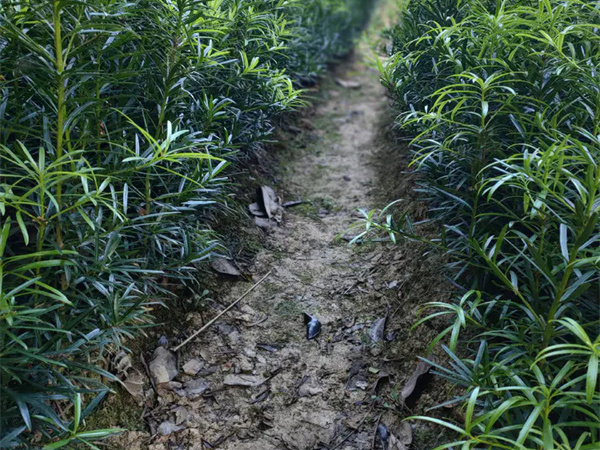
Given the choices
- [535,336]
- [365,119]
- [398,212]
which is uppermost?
[535,336]

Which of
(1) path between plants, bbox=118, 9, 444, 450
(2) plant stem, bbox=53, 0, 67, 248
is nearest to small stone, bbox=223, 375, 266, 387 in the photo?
(1) path between plants, bbox=118, 9, 444, 450

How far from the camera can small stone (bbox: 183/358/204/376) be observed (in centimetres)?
196

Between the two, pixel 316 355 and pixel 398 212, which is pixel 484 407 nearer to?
pixel 316 355

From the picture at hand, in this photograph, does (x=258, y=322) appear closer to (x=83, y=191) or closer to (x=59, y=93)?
(x=83, y=191)

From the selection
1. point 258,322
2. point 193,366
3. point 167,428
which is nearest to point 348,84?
point 258,322

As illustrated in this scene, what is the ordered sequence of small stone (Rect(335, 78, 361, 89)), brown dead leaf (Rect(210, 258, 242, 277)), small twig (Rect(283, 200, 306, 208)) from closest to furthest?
brown dead leaf (Rect(210, 258, 242, 277))
small twig (Rect(283, 200, 306, 208))
small stone (Rect(335, 78, 361, 89))

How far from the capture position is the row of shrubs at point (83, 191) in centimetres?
134

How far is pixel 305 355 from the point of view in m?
2.07

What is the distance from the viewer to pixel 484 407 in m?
1.45

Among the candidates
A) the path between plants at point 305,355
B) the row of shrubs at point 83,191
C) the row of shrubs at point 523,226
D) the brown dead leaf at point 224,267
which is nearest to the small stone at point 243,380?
the path between plants at point 305,355

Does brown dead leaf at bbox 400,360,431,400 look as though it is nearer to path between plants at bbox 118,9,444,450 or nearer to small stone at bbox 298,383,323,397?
path between plants at bbox 118,9,444,450

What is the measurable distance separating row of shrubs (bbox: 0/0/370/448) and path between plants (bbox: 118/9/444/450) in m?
0.30

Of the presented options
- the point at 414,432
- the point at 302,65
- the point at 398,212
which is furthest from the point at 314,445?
the point at 302,65

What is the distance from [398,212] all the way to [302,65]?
1876 mm
